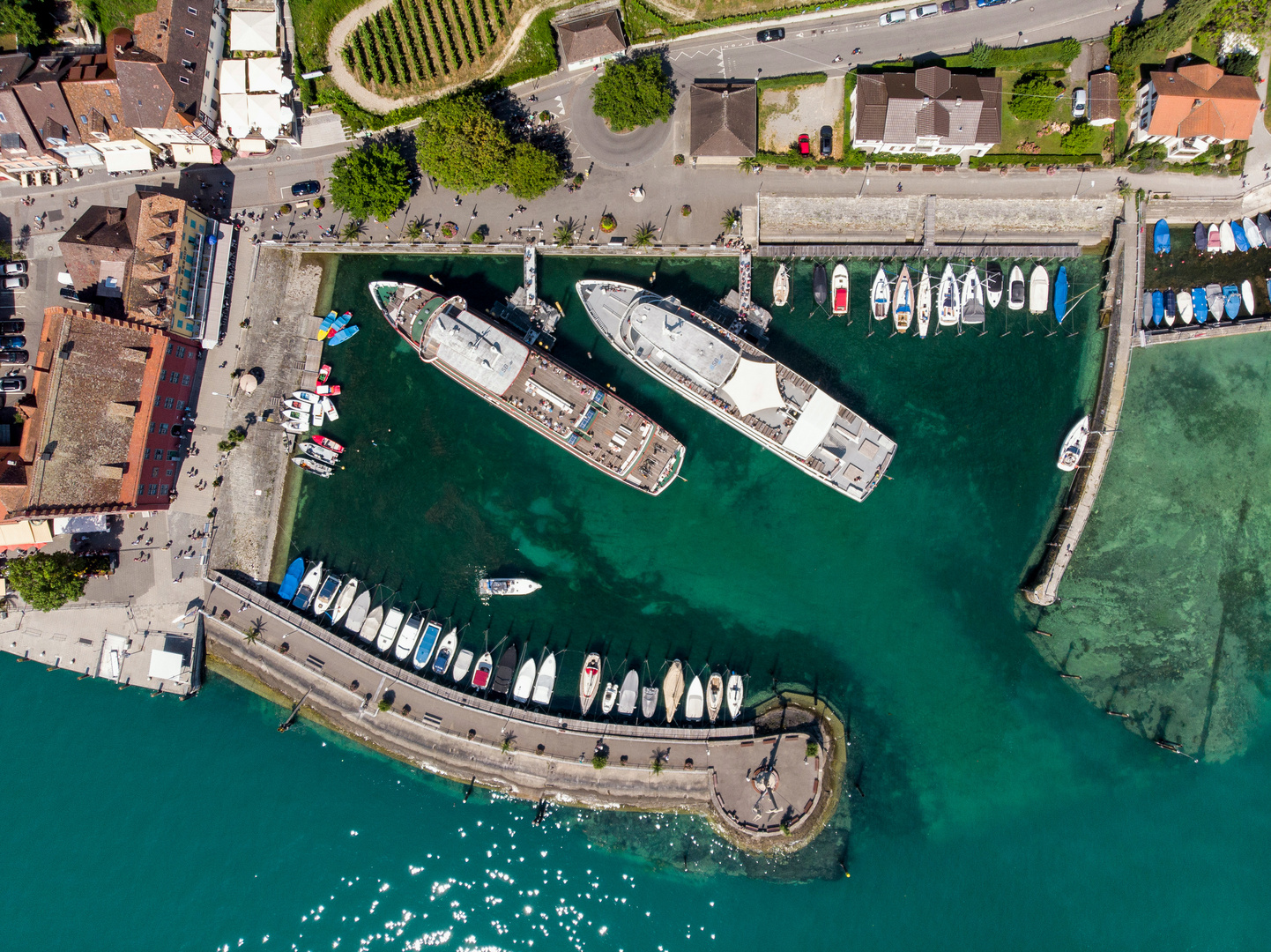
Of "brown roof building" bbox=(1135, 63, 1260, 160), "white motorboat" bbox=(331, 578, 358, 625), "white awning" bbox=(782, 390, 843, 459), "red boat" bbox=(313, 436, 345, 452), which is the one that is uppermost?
"brown roof building" bbox=(1135, 63, 1260, 160)

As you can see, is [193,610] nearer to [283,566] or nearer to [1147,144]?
[283,566]

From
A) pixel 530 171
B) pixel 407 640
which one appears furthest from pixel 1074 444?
pixel 407 640

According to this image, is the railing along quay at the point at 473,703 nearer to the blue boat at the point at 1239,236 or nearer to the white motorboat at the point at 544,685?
the white motorboat at the point at 544,685

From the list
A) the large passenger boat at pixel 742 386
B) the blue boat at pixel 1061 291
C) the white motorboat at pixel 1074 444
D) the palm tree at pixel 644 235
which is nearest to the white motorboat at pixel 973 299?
the blue boat at pixel 1061 291

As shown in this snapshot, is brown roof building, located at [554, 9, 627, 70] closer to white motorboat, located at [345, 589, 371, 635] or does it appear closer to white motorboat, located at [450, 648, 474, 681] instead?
white motorboat, located at [345, 589, 371, 635]

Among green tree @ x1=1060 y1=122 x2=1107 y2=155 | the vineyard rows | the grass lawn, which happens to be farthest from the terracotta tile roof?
the grass lawn
